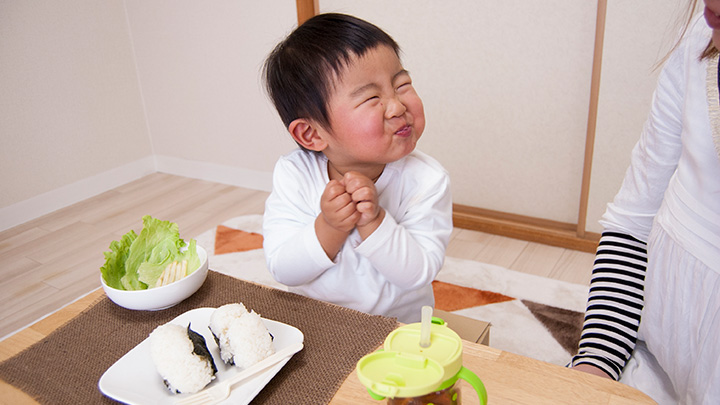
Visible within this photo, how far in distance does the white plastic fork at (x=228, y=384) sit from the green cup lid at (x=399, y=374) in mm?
279

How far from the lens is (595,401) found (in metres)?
0.65

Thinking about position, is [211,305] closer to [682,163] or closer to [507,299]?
[682,163]

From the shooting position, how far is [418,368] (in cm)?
48

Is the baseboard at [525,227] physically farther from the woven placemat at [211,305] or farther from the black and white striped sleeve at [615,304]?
the woven placemat at [211,305]

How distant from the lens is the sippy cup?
463mm

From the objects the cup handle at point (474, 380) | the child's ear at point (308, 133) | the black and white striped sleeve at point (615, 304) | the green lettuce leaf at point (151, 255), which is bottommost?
the black and white striped sleeve at point (615, 304)

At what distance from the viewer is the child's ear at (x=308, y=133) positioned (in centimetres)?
107

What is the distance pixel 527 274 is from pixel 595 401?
1.54 meters

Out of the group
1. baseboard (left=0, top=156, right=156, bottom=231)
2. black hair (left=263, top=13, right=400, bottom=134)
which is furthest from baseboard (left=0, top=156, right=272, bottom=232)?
black hair (left=263, top=13, right=400, bottom=134)

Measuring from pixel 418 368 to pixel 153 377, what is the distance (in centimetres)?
43

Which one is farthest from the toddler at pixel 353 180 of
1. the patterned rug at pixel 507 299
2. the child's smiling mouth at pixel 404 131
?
the patterned rug at pixel 507 299

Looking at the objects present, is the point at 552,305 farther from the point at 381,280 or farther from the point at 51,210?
the point at 51,210

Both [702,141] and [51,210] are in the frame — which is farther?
[51,210]

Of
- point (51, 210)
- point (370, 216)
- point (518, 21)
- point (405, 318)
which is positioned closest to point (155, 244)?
point (370, 216)
